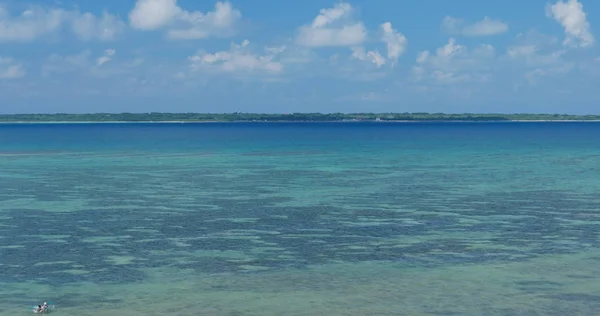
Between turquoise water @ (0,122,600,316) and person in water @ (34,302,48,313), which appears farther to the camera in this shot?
turquoise water @ (0,122,600,316)

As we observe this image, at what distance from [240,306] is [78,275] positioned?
5446 millimetres

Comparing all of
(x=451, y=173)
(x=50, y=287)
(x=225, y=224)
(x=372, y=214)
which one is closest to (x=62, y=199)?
(x=225, y=224)

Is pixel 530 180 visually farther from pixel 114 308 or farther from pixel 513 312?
pixel 114 308

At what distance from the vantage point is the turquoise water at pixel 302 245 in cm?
2008

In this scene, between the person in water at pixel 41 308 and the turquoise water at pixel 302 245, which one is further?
the turquoise water at pixel 302 245

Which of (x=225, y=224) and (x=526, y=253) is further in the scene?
(x=225, y=224)

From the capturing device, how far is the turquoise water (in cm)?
2008

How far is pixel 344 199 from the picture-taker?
38.6 metres

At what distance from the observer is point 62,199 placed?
38.9 metres

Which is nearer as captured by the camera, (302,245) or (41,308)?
(41,308)

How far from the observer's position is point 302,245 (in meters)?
26.6

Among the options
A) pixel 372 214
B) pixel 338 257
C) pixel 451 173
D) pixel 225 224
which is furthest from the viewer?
pixel 451 173

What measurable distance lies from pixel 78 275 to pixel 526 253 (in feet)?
42.8

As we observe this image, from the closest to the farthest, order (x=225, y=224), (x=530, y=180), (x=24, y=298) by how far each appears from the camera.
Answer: (x=24, y=298)
(x=225, y=224)
(x=530, y=180)
